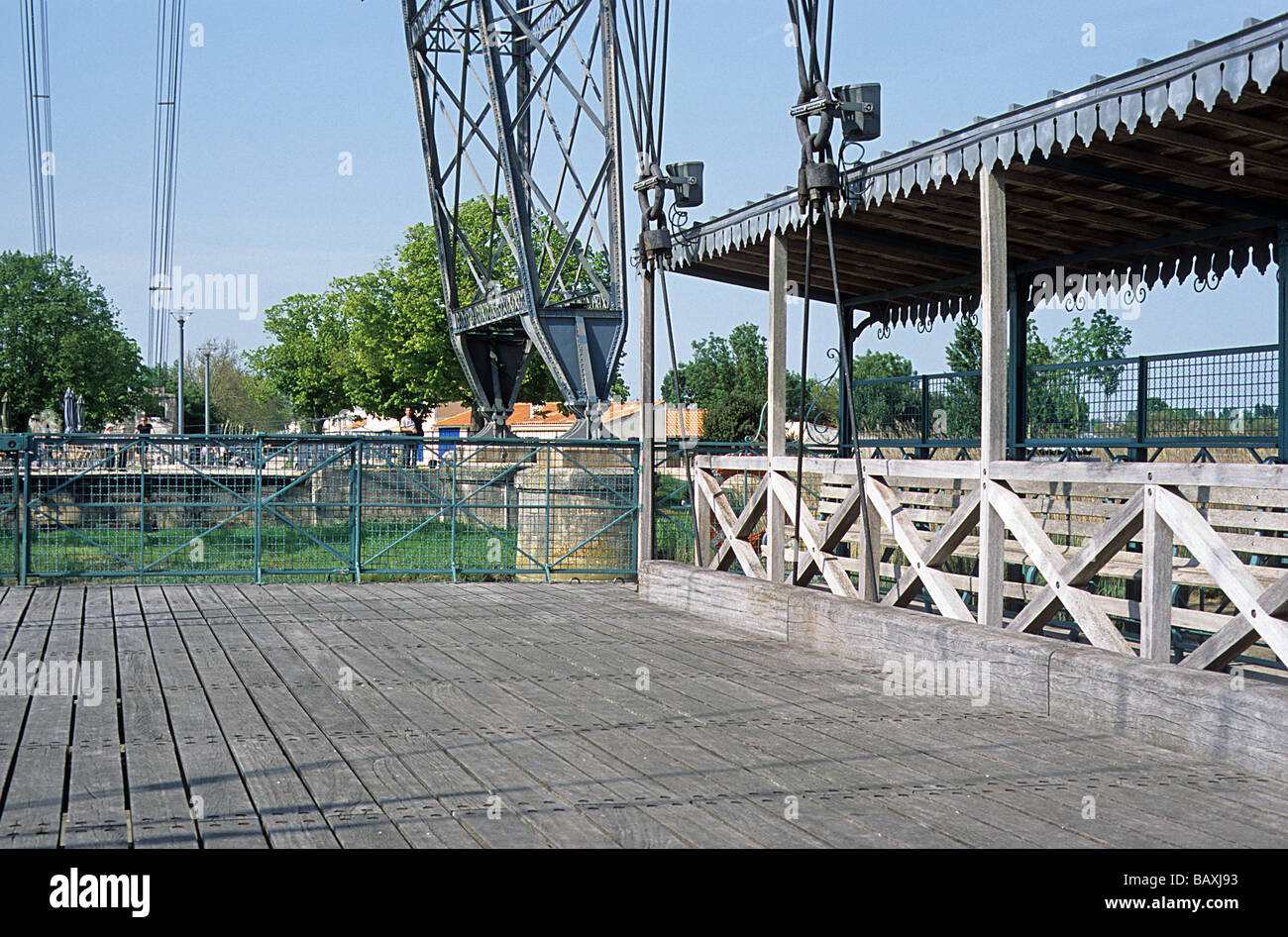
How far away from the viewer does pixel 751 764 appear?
16.6 ft

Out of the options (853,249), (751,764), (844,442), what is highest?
(853,249)

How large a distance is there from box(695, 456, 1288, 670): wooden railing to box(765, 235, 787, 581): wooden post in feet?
0.09

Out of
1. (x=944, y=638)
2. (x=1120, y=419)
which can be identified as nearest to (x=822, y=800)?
(x=944, y=638)

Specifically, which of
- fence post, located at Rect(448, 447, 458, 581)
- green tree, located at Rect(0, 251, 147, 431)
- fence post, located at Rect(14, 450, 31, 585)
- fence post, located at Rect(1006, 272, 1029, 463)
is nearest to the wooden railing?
fence post, located at Rect(1006, 272, 1029, 463)

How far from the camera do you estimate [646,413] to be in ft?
36.0

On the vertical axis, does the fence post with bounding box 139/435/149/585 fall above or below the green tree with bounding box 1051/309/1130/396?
below

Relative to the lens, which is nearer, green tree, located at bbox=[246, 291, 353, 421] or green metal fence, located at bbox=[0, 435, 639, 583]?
green metal fence, located at bbox=[0, 435, 639, 583]

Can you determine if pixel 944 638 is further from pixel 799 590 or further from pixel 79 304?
pixel 79 304

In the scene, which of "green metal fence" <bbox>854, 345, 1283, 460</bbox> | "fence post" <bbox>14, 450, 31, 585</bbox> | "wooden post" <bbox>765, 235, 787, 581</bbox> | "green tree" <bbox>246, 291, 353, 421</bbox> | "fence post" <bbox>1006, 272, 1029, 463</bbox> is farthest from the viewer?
"green tree" <bbox>246, 291, 353, 421</bbox>

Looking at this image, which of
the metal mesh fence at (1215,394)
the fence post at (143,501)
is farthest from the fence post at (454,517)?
the metal mesh fence at (1215,394)

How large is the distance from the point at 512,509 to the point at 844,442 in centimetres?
387

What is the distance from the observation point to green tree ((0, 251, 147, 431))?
51.8m
